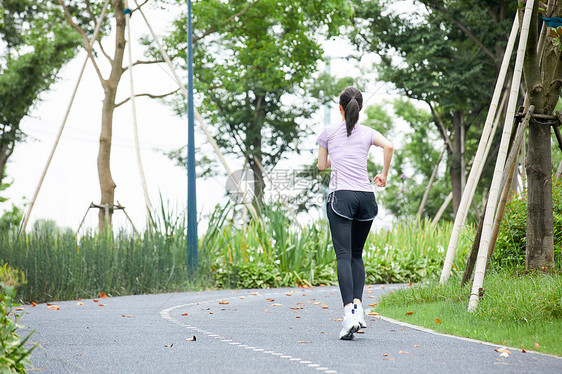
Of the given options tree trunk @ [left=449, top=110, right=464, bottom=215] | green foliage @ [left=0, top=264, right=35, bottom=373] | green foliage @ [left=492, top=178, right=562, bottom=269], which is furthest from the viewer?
tree trunk @ [left=449, top=110, right=464, bottom=215]

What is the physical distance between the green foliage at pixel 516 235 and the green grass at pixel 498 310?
0.60 m

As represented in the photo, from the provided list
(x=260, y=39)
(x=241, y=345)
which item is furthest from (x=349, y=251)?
(x=260, y=39)

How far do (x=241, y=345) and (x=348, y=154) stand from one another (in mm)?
1596

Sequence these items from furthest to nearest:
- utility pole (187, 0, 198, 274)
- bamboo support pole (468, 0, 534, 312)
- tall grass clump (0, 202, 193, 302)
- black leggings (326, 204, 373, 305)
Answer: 1. utility pole (187, 0, 198, 274)
2. tall grass clump (0, 202, 193, 302)
3. bamboo support pole (468, 0, 534, 312)
4. black leggings (326, 204, 373, 305)

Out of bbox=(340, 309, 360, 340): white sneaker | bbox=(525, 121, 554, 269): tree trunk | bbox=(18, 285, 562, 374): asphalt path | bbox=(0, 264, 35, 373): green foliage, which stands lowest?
bbox=(18, 285, 562, 374): asphalt path

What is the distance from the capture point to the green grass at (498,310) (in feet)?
14.7

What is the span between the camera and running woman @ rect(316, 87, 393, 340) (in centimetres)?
471

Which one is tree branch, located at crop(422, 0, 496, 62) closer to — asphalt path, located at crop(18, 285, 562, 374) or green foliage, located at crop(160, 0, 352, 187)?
green foliage, located at crop(160, 0, 352, 187)

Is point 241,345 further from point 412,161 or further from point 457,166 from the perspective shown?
point 412,161

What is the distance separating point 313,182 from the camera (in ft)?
88.9

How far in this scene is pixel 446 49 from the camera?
19266 millimetres

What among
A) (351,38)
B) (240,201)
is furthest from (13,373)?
(351,38)

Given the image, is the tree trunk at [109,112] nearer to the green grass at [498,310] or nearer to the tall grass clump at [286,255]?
the tall grass clump at [286,255]

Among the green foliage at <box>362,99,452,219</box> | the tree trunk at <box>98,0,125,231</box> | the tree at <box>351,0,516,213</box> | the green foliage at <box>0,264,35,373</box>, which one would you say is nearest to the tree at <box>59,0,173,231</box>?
the tree trunk at <box>98,0,125,231</box>
